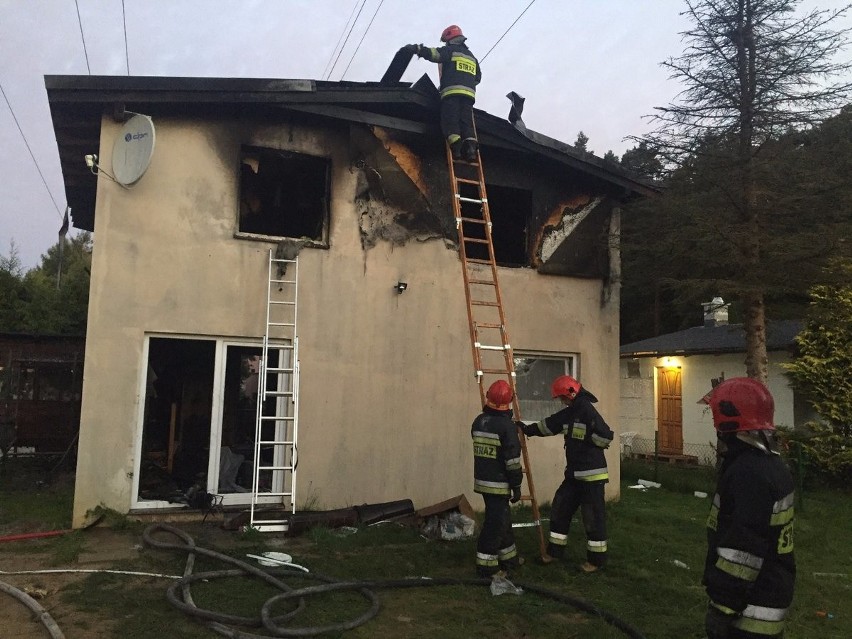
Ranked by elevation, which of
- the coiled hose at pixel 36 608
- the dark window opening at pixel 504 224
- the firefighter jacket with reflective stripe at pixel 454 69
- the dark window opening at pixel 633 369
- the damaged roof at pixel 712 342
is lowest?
the coiled hose at pixel 36 608

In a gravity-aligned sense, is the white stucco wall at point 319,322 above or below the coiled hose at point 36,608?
above

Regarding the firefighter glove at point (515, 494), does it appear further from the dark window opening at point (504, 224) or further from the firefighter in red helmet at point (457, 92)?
the firefighter in red helmet at point (457, 92)

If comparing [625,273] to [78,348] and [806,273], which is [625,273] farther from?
[78,348]

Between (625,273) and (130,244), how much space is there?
6.70m

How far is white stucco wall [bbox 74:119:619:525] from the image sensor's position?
6.92 meters

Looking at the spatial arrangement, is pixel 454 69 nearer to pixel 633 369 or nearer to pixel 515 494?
pixel 515 494

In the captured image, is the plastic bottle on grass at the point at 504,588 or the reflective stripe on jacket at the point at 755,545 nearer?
the reflective stripe on jacket at the point at 755,545

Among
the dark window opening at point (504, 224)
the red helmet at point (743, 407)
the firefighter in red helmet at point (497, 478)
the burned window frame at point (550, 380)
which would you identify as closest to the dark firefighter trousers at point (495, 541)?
the firefighter in red helmet at point (497, 478)

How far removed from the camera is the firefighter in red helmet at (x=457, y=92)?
7762 mm

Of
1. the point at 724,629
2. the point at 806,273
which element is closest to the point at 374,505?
the point at 724,629

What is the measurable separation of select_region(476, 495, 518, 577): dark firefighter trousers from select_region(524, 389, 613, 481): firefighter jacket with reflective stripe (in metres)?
0.96

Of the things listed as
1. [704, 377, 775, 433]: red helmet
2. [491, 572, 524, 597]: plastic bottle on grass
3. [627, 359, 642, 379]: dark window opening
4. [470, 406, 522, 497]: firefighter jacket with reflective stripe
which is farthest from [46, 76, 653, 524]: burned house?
[627, 359, 642, 379]: dark window opening

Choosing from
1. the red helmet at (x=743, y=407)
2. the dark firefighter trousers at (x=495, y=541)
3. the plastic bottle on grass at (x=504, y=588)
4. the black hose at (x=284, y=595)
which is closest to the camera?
the red helmet at (x=743, y=407)

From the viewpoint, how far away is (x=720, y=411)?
307 cm
